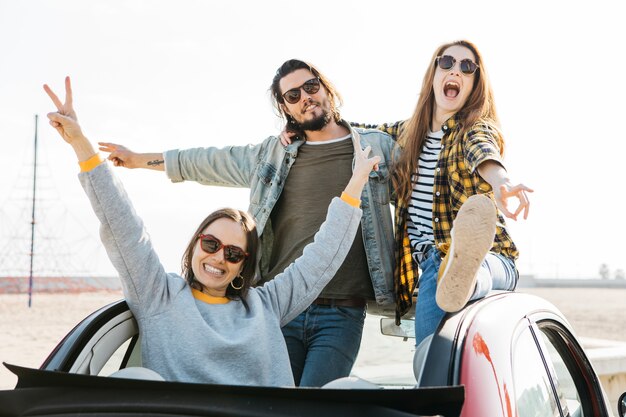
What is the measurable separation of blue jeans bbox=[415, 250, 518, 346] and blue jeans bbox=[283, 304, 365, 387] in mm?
492

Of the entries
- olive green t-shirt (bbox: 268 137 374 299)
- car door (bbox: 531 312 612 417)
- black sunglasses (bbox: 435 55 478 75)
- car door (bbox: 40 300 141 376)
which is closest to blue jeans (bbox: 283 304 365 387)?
olive green t-shirt (bbox: 268 137 374 299)

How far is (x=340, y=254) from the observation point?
307cm

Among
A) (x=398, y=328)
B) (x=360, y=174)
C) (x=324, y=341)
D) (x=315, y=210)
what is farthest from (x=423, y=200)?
(x=324, y=341)

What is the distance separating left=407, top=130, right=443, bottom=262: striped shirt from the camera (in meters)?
3.34

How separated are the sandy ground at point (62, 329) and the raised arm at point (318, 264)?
718mm

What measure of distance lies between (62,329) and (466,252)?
20249 millimetres

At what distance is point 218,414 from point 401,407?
0.41m

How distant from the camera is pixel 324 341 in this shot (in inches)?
129

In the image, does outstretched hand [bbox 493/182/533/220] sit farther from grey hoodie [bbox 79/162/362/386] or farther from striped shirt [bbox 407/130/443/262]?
grey hoodie [bbox 79/162/362/386]

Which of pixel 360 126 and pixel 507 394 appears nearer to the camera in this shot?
pixel 507 394

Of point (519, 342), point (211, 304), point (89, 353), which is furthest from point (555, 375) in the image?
point (89, 353)

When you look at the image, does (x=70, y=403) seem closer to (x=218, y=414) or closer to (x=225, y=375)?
(x=218, y=414)

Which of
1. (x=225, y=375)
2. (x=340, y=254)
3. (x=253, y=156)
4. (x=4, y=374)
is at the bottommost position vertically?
(x=4, y=374)

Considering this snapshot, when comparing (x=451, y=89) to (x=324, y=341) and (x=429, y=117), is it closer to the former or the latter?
(x=429, y=117)
